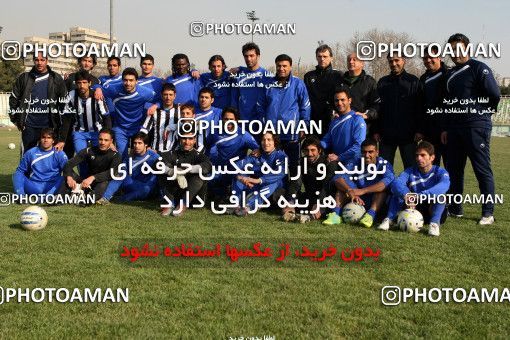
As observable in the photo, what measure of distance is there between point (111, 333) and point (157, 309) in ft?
1.51

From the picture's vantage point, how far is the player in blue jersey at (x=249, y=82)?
7893 mm

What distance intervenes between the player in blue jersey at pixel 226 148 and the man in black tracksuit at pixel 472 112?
111 inches

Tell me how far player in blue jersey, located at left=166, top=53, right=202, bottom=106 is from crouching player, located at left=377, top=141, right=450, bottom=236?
398cm

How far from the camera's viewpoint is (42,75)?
8.52 metres

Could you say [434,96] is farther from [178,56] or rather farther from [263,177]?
[178,56]

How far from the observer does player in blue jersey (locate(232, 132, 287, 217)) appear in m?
7.20

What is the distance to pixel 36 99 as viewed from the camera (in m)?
8.52

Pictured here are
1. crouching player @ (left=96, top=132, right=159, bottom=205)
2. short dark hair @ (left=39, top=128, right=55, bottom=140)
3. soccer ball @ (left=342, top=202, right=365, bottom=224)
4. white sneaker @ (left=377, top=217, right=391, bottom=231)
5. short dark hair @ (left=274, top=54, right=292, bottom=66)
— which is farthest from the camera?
short dark hair @ (left=39, top=128, right=55, bottom=140)

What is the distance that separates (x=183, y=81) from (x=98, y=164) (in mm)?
2092

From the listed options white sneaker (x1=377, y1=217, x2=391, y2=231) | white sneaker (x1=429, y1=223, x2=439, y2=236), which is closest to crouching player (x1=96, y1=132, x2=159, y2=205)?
white sneaker (x1=377, y1=217, x2=391, y2=231)

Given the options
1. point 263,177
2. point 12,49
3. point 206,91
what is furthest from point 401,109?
point 12,49

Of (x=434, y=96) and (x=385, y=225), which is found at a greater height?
(x=434, y=96)

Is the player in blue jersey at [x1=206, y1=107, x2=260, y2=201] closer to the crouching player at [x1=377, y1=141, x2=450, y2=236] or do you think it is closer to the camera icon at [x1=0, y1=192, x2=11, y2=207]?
the crouching player at [x1=377, y1=141, x2=450, y2=236]

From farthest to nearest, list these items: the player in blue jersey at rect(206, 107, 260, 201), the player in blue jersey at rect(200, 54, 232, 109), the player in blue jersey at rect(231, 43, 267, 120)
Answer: the player in blue jersey at rect(200, 54, 232, 109) → the player in blue jersey at rect(231, 43, 267, 120) → the player in blue jersey at rect(206, 107, 260, 201)
